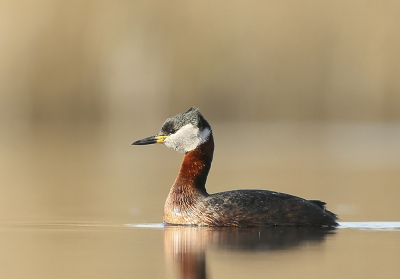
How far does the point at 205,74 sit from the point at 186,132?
19.8m

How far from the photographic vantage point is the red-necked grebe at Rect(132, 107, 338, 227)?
10430mm

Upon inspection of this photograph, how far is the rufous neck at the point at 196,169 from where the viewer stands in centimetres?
1109

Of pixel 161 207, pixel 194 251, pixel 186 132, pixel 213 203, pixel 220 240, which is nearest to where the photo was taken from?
pixel 194 251

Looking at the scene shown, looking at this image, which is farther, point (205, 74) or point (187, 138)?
point (205, 74)

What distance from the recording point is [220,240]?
941cm

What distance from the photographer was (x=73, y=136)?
2761 centimetres

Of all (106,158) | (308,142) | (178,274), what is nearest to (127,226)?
(178,274)

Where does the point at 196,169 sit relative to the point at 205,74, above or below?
below

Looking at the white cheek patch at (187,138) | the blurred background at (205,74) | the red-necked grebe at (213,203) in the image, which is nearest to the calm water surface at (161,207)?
the red-necked grebe at (213,203)

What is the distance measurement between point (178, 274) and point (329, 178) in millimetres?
9614

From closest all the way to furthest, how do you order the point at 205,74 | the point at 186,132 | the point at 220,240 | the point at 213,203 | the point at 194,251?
the point at 194,251 → the point at 220,240 → the point at 213,203 → the point at 186,132 → the point at 205,74

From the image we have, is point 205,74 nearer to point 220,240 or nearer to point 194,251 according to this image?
point 220,240

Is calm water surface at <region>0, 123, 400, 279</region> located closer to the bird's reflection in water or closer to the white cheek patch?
the bird's reflection in water

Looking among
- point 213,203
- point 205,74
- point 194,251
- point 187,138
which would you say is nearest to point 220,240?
point 194,251
